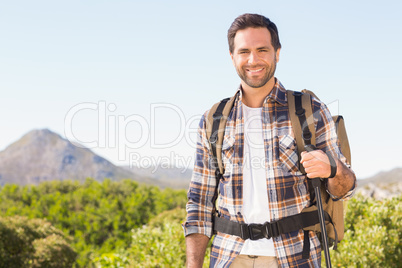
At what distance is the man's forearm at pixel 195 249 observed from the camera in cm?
276

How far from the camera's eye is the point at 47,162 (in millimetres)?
162375

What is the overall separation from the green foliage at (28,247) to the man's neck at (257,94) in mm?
7483

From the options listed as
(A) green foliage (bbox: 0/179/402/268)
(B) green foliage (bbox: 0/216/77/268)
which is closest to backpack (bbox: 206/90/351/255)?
(A) green foliage (bbox: 0/179/402/268)

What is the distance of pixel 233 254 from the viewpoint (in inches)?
101

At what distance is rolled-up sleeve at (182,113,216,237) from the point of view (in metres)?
2.81

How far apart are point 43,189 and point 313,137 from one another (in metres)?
13.8

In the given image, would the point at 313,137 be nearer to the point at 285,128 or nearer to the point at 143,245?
the point at 285,128

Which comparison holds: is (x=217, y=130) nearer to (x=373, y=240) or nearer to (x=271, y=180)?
(x=271, y=180)

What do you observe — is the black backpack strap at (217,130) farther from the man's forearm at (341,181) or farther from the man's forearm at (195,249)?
the man's forearm at (341,181)

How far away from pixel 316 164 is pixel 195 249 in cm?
103

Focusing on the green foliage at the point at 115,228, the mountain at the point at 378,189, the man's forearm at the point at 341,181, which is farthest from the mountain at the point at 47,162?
the man's forearm at the point at 341,181

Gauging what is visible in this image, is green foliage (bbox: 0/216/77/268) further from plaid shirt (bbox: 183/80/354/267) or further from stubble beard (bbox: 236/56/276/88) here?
stubble beard (bbox: 236/56/276/88)

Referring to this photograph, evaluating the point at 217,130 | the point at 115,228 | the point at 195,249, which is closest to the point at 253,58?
the point at 217,130

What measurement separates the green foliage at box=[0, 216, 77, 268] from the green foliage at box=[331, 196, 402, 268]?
5887 millimetres
